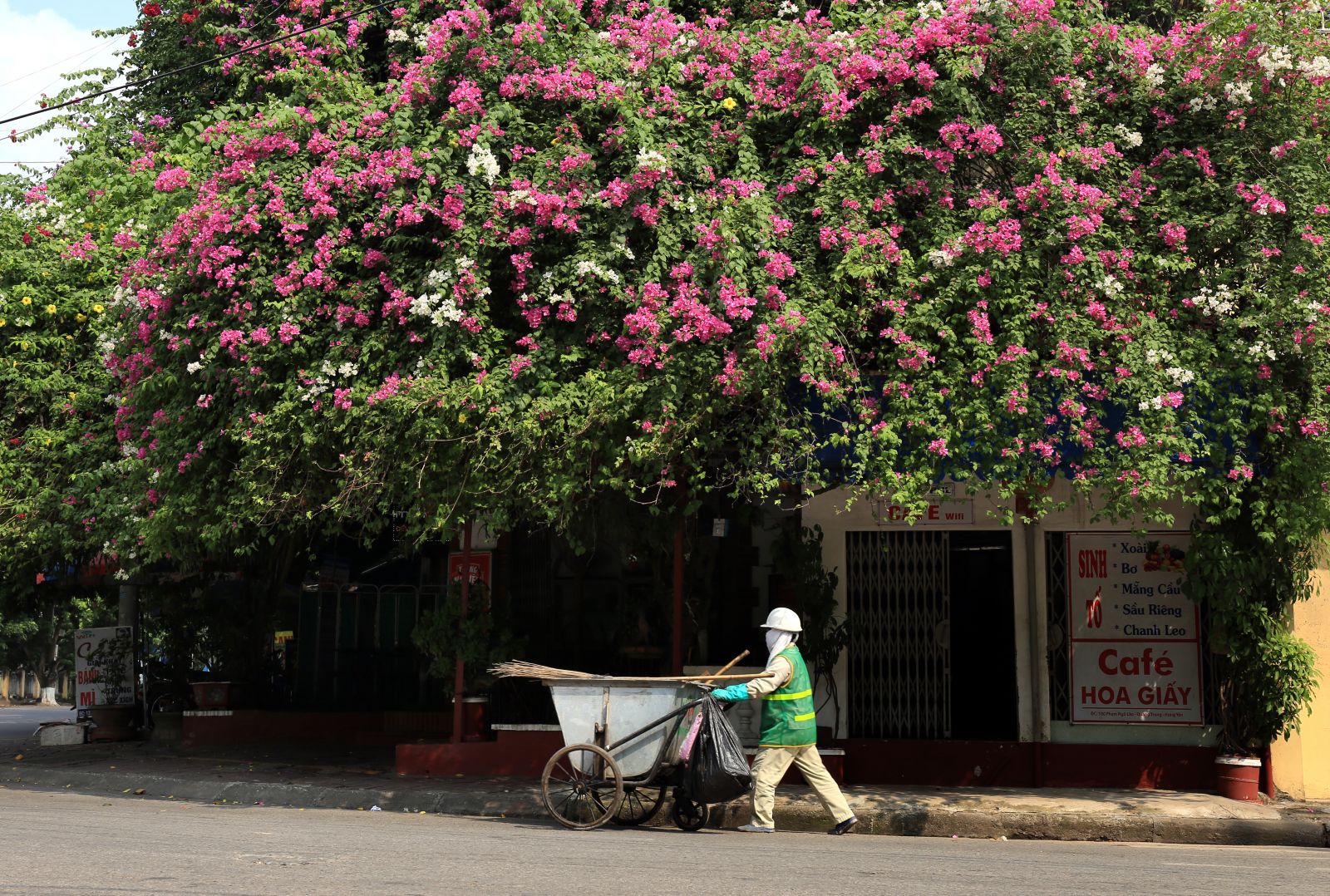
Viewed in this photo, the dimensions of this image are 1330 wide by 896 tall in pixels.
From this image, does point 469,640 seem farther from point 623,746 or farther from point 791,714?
point 791,714

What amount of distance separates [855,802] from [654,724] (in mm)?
2281

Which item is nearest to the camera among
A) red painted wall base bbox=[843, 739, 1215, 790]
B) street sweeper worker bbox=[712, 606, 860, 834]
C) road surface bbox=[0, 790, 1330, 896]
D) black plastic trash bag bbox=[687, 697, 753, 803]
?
road surface bbox=[0, 790, 1330, 896]

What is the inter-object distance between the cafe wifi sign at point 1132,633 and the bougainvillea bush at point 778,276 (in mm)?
1335

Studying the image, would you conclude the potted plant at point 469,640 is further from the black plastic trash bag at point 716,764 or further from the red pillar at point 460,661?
the black plastic trash bag at point 716,764

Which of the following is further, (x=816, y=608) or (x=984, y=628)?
(x=984, y=628)

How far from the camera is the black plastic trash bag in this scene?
9.08 m

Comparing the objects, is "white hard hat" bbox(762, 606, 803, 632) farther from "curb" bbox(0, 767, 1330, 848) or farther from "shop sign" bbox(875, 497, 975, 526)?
"shop sign" bbox(875, 497, 975, 526)

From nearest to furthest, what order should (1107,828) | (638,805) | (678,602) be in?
(638,805)
(1107,828)
(678,602)

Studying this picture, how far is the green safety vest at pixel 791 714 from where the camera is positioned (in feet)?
31.2

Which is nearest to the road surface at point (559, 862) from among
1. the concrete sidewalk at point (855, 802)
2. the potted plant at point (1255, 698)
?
the concrete sidewalk at point (855, 802)

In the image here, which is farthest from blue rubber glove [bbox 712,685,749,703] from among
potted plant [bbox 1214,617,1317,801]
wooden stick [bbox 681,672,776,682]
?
potted plant [bbox 1214,617,1317,801]

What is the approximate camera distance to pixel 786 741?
9508mm

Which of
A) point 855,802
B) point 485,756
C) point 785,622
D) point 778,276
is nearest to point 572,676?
point 785,622

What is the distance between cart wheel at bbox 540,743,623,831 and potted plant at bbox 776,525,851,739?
10.5 ft
